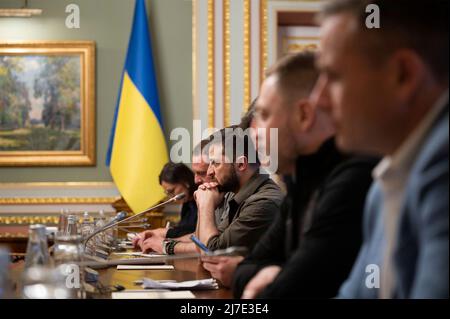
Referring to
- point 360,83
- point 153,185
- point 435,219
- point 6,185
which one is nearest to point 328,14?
point 360,83

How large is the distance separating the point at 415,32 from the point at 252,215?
2010 mm

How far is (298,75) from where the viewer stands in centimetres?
204

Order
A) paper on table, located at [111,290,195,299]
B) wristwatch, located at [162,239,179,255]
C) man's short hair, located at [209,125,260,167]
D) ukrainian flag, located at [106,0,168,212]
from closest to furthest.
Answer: paper on table, located at [111,290,195,299] → man's short hair, located at [209,125,260,167] → wristwatch, located at [162,239,179,255] → ukrainian flag, located at [106,0,168,212]

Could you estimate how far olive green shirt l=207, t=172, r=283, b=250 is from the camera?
319 centimetres

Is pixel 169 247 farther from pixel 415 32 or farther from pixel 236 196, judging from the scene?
pixel 415 32

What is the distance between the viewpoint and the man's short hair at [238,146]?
352cm

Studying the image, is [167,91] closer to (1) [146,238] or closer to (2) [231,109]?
(2) [231,109]

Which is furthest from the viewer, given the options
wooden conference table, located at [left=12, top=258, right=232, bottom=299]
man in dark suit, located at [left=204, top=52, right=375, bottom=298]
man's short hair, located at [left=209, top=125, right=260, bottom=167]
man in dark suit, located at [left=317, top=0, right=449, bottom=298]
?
man's short hair, located at [left=209, top=125, right=260, bottom=167]

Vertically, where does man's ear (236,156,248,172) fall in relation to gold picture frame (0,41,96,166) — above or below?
below

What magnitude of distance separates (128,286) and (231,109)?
13.7 ft

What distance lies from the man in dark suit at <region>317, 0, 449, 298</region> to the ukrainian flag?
5091 mm

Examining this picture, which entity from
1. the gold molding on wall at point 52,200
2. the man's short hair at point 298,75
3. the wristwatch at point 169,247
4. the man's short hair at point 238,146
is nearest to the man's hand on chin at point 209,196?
the man's short hair at point 238,146

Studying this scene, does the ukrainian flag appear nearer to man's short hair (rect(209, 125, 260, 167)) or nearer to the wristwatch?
the wristwatch

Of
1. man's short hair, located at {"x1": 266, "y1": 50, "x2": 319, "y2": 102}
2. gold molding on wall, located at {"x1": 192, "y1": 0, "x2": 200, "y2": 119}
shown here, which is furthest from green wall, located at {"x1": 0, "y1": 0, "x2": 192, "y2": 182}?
man's short hair, located at {"x1": 266, "y1": 50, "x2": 319, "y2": 102}
